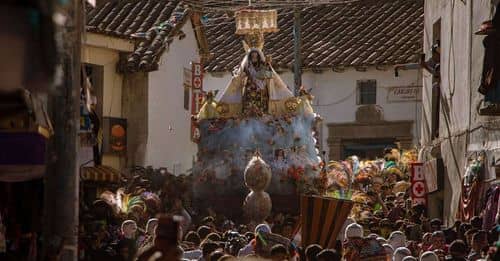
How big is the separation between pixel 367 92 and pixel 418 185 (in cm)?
1864

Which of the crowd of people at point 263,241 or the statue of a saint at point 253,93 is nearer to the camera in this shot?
the crowd of people at point 263,241

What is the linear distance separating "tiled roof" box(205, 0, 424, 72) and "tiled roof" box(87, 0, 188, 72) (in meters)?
10.1

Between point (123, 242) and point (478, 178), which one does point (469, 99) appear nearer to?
point (478, 178)

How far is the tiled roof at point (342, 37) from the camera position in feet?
153

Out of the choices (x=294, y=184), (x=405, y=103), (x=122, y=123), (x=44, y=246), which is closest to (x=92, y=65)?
(x=122, y=123)

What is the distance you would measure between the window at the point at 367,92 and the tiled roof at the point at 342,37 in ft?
2.83

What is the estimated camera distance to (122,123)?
32.4m

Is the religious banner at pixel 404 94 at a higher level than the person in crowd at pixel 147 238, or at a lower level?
higher

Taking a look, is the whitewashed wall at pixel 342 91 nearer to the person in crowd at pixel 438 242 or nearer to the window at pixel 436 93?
the window at pixel 436 93

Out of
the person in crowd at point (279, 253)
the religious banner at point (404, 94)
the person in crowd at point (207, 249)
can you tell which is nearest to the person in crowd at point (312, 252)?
the person in crowd at point (279, 253)

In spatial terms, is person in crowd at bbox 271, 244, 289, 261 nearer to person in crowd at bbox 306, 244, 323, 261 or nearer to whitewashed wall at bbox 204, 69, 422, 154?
person in crowd at bbox 306, 244, 323, 261

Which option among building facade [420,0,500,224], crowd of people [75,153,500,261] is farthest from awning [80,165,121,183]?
building facade [420,0,500,224]

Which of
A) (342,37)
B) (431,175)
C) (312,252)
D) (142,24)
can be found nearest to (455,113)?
(431,175)

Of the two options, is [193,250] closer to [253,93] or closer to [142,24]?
[253,93]
